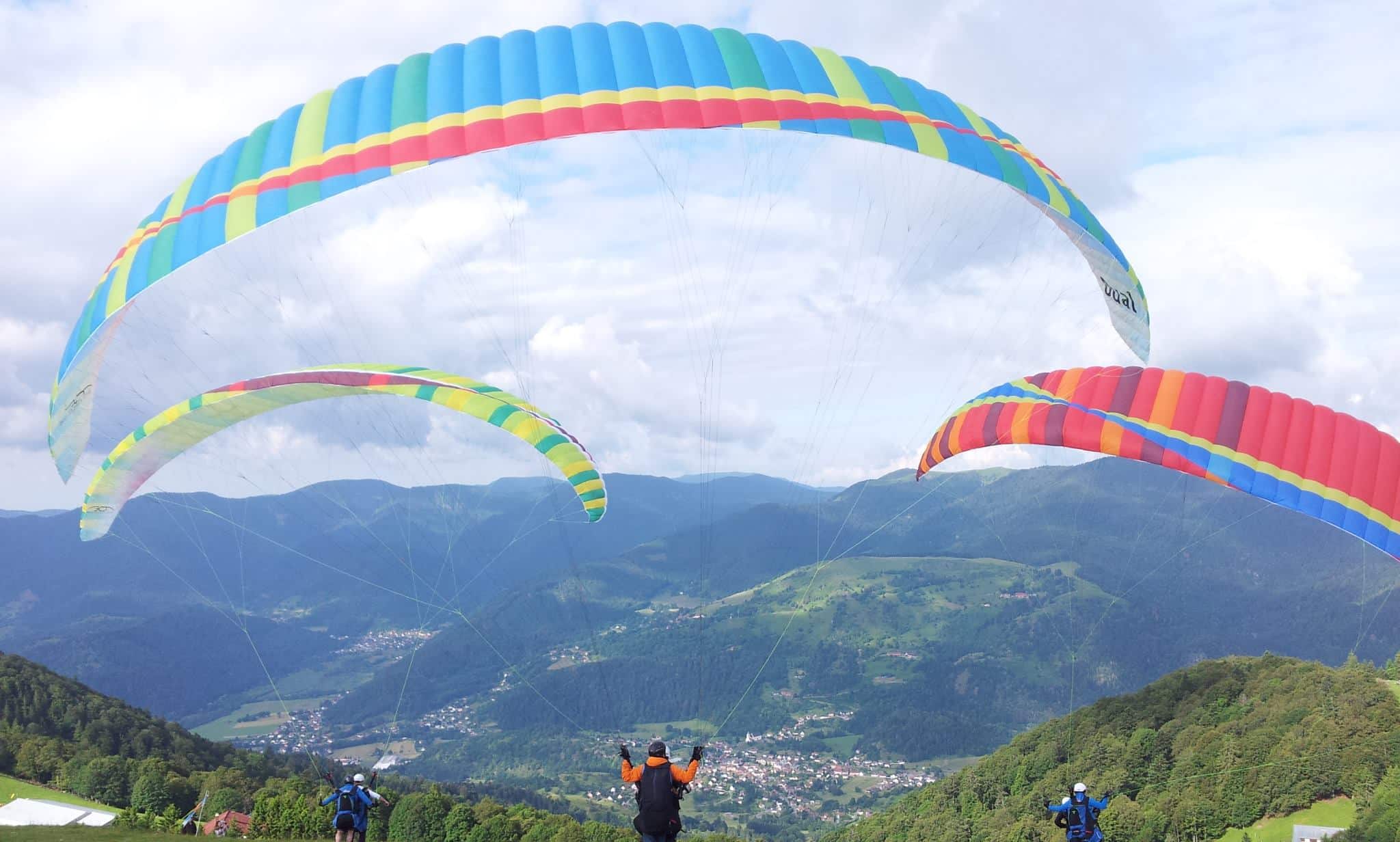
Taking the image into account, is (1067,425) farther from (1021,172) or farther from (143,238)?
(143,238)

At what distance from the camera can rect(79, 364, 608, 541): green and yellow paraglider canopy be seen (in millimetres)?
17375

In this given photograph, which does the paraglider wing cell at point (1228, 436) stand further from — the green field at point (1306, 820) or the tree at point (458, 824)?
the tree at point (458, 824)

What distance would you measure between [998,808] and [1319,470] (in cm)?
4229

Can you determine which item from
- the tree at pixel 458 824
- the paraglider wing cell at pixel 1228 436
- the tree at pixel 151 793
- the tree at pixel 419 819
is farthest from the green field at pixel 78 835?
the tree at pixel 151 793

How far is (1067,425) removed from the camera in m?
19.5

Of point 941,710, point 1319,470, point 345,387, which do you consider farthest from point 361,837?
point 941,710

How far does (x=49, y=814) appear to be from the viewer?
3619 cm

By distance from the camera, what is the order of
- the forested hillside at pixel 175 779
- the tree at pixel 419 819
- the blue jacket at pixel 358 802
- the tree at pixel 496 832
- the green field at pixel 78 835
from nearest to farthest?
the blue jacket at pixel 358 802 < the green field at pixel 78 835 < the forested hillside at pixel 175 779 < the tree at pixel 496 832 < the tree at pixel 419 819

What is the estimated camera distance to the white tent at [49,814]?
3447 cm

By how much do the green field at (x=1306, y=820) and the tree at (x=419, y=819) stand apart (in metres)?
37.3

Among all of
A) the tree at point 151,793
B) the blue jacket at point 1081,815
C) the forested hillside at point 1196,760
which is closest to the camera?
the blue jacket at point 1081,815

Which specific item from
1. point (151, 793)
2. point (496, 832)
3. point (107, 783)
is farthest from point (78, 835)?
point (107, 783)

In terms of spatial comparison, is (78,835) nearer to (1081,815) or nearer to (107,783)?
(1081,815)

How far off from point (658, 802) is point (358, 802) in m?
4.81
